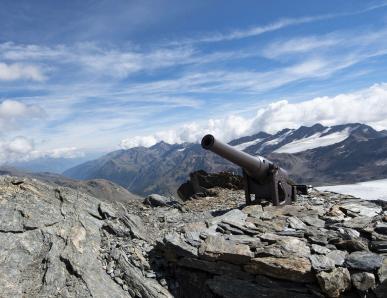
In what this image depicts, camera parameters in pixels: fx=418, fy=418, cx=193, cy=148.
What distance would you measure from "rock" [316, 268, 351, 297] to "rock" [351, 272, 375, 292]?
0.21 metres

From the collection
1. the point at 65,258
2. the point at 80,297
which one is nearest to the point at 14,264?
the point at 65,258

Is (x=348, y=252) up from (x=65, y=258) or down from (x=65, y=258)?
down

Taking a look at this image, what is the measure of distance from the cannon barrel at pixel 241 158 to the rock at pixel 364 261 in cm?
756

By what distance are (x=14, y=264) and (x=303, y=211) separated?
1294 cm

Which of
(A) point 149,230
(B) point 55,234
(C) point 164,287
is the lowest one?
(C) point 164,287

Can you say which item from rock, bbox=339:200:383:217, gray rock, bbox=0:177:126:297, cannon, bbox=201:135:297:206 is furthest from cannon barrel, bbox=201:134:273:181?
gray rock, bbox=0:177:126:297

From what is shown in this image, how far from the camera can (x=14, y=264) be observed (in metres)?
13.2

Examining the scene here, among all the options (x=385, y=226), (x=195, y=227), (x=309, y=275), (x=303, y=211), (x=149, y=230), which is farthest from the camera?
(x=303, y=211)

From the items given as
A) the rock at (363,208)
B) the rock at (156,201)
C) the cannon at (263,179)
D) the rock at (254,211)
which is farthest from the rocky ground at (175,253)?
the rock at (156,201)

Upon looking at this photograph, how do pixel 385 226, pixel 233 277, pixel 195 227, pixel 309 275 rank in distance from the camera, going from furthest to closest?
pixel 195 227
pixel 385 226
pixel 233 277
pixel 309 275

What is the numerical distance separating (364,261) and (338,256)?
0.83 m

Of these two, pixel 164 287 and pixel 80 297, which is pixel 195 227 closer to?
pixel 164 287

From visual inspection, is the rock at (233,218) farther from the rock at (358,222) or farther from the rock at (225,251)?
the rock at (358,222)

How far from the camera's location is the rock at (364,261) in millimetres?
13553
